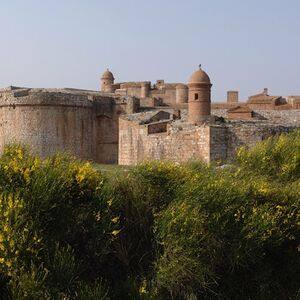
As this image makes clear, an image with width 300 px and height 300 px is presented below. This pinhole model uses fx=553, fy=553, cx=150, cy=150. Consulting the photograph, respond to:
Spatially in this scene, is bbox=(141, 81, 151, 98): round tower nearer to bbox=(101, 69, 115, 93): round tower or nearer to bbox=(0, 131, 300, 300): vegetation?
bbox=(101, 69, 115, 93): round tower

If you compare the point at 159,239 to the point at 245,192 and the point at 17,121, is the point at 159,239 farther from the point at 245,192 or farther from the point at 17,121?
the point at 17,121

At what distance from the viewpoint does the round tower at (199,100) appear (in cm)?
2183

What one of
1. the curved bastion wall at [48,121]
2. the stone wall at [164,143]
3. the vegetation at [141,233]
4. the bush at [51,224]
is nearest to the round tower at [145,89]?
the curved bastion wall at [48,121]

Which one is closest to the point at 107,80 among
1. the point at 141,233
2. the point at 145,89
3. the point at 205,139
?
the point at 145,89

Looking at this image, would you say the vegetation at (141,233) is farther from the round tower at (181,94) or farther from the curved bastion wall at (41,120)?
the round tower at (181,94)

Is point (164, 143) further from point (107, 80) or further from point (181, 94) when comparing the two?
point (107, 80)

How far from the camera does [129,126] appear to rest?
75.3ft

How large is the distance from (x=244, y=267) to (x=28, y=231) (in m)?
3.71

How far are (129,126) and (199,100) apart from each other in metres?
3.16

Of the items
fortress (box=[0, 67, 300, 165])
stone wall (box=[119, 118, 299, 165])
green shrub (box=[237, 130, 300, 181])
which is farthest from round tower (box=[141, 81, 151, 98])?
green shrub (box=[237, 130, 300, 181])

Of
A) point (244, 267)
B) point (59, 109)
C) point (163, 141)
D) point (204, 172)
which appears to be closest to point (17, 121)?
point (59, 109)

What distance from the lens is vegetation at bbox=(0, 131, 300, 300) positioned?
7844 mm

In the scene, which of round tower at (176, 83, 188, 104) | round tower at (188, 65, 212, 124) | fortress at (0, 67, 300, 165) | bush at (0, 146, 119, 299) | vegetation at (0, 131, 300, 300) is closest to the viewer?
bush at (0, 146, 119, 299)

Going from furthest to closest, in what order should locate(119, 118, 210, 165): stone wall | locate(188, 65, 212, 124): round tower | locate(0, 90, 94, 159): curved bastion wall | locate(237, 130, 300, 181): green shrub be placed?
1. locate(0, 90, 94, 159): curved bastion wall
2. locate(188, 65, 212, 124): round tower
3. locate(119, 118, 210, 165): stone wall
4. locate(237, 130, 300, 181): green shrub
